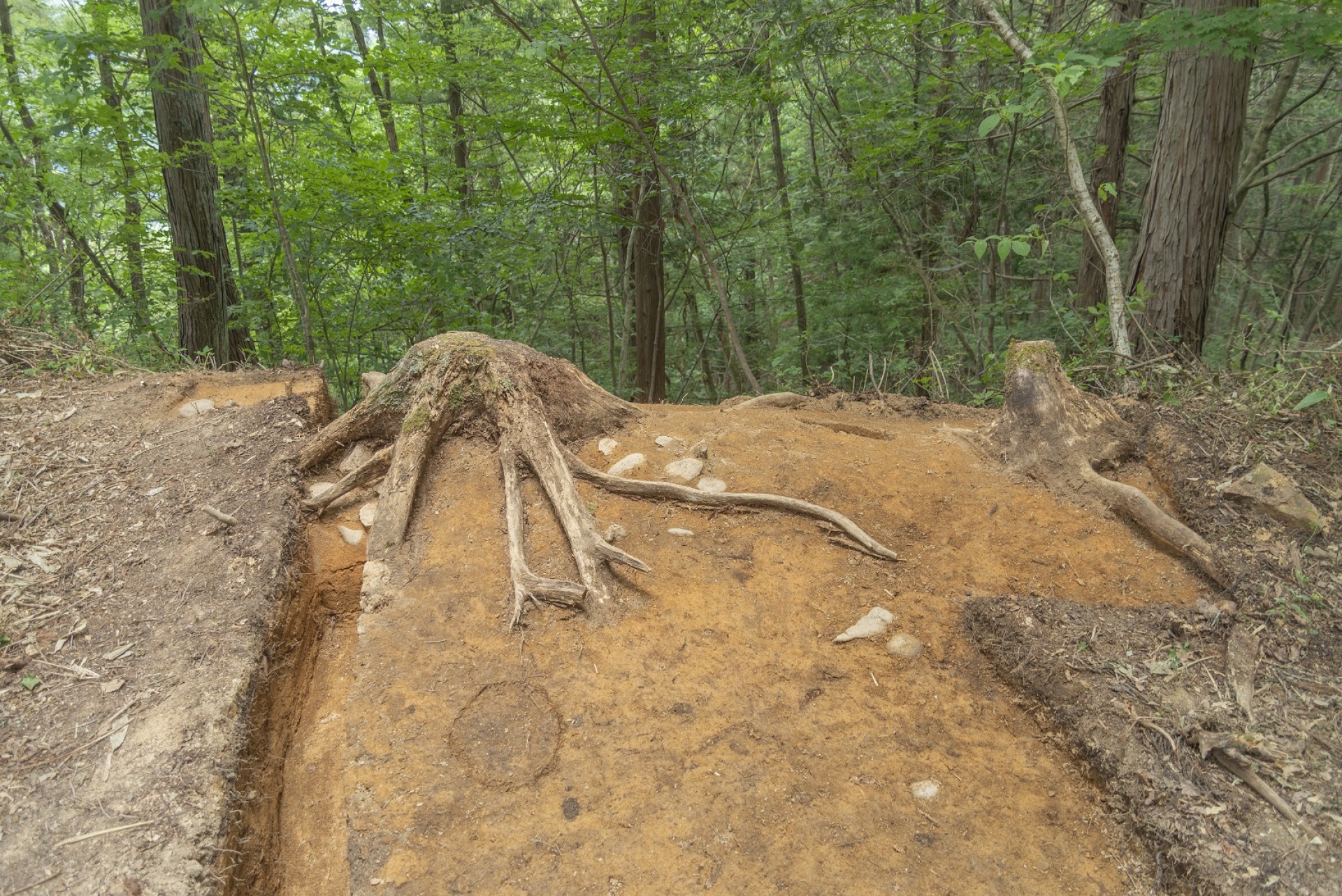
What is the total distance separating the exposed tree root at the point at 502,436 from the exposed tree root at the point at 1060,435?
1177 millimetres

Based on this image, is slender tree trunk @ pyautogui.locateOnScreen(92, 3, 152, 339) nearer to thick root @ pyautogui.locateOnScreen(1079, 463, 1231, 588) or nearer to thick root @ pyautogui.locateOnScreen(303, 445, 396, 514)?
thick root @ pyautogui.locateOnScreen(303, 445, 396, 514)

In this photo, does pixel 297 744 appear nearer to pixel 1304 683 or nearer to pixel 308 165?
pixel 1304 683

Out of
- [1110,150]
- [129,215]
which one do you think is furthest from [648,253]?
[129,215]

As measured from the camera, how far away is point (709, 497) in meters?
3.71

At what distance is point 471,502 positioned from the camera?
11.8 feet

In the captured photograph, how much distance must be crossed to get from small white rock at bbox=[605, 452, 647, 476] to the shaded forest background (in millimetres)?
2529

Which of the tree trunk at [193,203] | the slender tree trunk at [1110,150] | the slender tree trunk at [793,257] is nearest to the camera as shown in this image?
the tree trunk at [193,203]

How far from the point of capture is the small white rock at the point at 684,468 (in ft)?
12.8

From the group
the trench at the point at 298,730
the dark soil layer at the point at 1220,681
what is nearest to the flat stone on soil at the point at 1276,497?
the dark soil layer at the point at 1220,681

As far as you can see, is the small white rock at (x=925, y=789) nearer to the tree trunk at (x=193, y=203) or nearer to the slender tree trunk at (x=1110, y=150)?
the slender tree trunk at (x=1110, y=150)

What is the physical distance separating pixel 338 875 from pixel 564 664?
0.99m

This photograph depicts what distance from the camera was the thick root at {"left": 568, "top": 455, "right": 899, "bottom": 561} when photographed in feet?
11.9

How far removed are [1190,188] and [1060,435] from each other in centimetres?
304

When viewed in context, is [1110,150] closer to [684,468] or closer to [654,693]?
[684,468]
